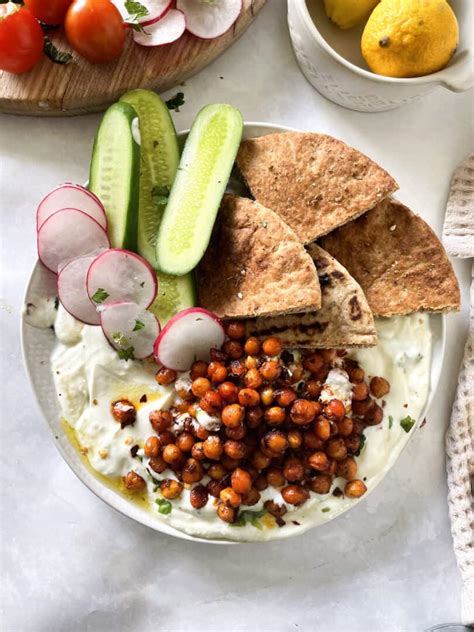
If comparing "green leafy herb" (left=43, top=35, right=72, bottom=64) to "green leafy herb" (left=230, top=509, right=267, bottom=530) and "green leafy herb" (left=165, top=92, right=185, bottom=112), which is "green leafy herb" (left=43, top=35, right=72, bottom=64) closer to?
"green leafy herb" (left=165, top=92, right=185, bottom=112)

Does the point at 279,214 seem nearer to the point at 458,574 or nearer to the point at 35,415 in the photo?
the point at 35,415

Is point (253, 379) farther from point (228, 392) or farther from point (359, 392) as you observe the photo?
point (359, 392)

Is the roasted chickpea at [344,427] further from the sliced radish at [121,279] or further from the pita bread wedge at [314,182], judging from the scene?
the sliced radish at [121,279]

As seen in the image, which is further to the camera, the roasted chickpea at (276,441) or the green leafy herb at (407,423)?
the green leafy herb at (407,423)

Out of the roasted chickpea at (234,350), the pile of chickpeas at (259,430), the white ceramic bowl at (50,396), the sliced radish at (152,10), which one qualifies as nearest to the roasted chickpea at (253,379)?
the pile of chickpeas at (259,430)

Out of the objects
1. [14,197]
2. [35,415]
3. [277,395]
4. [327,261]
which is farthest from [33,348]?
[327,261]

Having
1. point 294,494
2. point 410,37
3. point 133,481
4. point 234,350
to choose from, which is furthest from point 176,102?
point 294,494

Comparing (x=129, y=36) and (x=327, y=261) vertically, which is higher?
(x=129, y=36)
